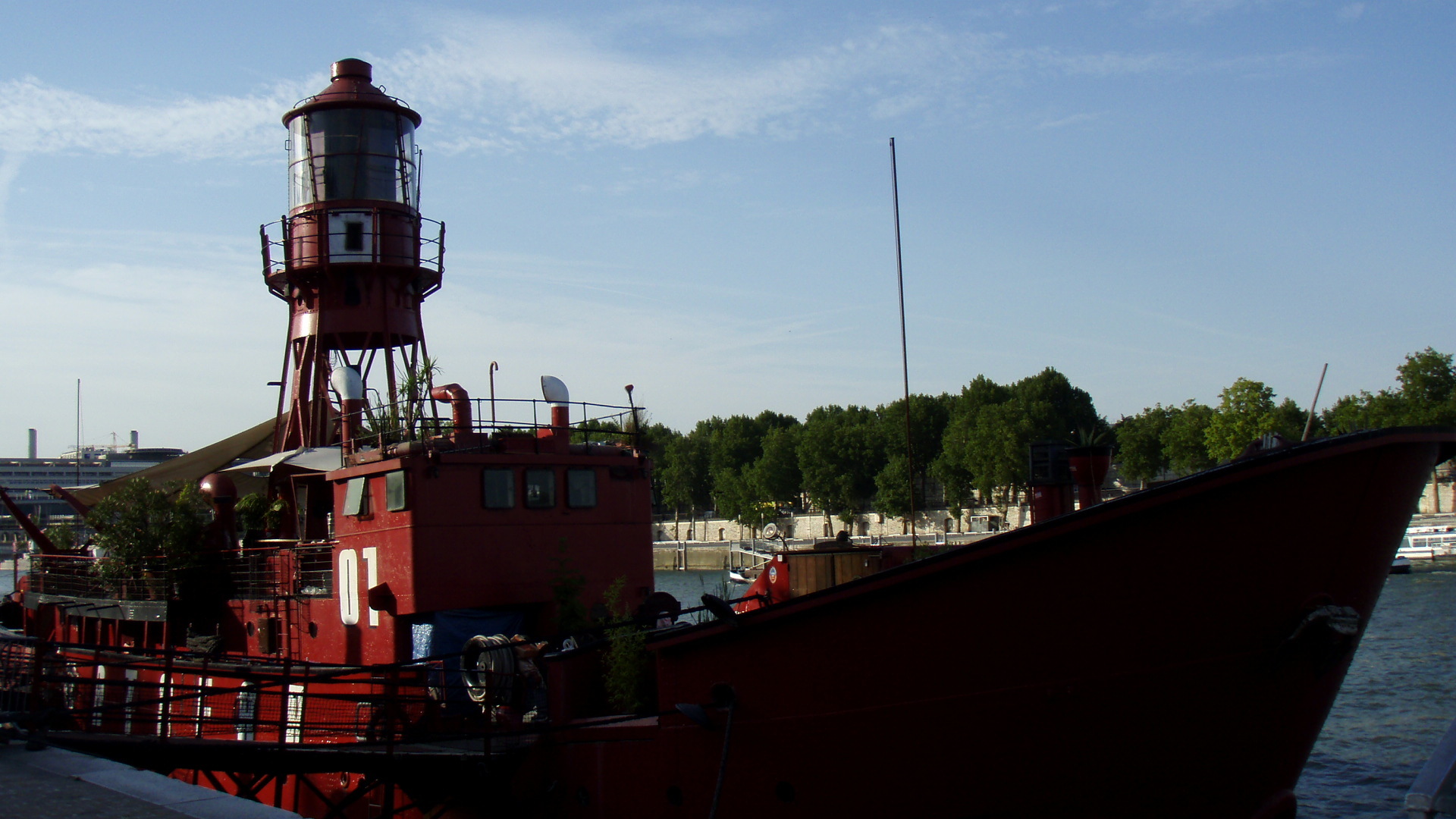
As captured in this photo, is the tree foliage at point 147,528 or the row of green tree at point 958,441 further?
the row of green tree at point 958,441

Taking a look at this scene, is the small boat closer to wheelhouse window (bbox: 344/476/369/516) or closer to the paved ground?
wheelhouse window (bbox: 344/476/369/516)

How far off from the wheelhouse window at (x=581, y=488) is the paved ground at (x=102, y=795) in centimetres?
778

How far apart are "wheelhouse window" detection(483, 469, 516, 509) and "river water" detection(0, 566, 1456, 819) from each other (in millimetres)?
2607

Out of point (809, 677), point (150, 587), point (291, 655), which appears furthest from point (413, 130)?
point (809, 677)

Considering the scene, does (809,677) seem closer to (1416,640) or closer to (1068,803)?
(1068,803)

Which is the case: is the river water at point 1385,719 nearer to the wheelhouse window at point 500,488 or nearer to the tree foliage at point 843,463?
the wheelhouse window at point 500,488

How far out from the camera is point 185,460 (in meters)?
26.0

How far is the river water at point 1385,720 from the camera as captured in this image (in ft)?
63.2

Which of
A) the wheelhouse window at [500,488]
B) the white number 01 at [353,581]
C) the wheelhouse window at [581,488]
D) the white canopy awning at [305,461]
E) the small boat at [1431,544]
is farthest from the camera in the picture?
the small boat at [1431,544]

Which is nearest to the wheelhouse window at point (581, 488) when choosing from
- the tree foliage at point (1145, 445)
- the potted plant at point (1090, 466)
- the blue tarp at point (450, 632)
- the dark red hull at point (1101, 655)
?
the blue tarp at point (450, 632)

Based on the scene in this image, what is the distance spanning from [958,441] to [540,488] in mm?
75295

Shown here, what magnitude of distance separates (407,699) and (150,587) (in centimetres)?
867

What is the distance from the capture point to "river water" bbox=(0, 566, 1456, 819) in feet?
63.2

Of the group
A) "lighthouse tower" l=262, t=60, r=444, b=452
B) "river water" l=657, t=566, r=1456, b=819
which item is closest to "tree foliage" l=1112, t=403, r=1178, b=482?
"river water" l=657, t=566, r=1456, b=819
